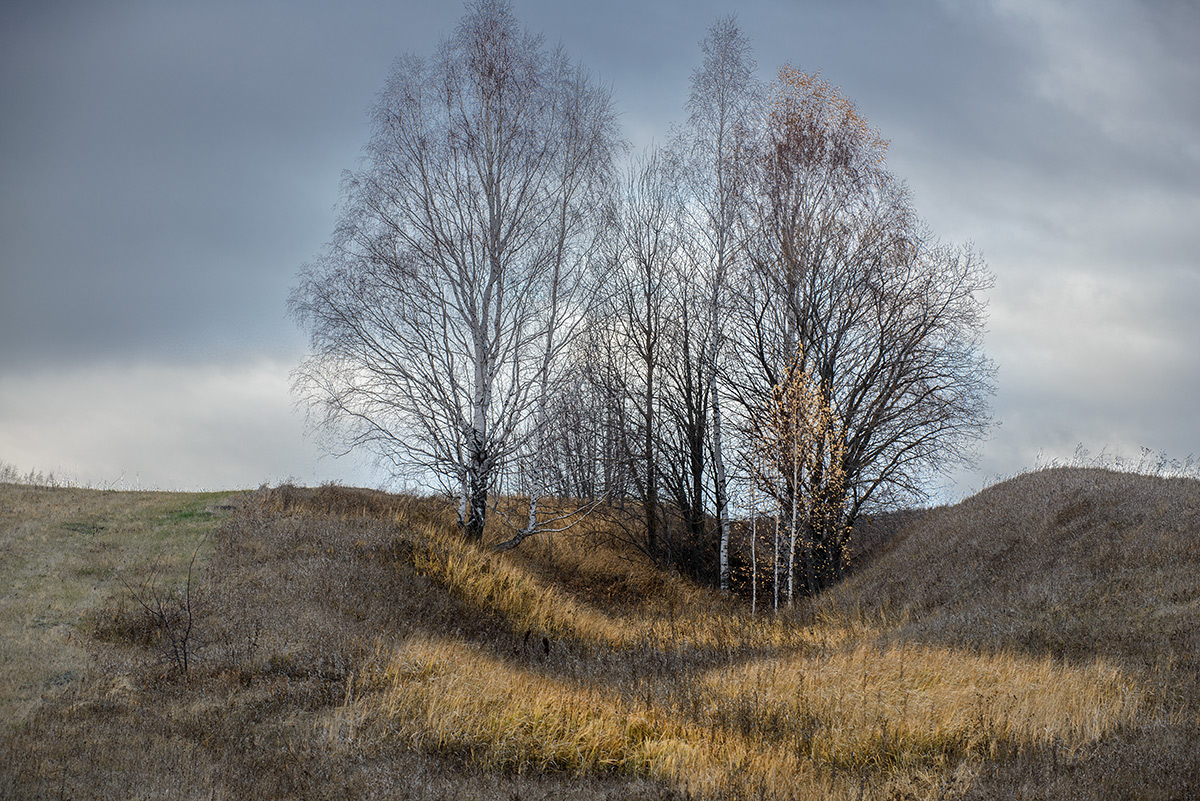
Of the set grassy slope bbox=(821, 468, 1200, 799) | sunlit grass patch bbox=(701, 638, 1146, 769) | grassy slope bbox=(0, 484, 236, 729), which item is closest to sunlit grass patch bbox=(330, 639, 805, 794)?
sunlit grass patch bbox=(701, 638, 1146, 769)

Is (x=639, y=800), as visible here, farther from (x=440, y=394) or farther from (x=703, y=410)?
(x=703, y=410)

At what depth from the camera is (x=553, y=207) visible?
54.7ft

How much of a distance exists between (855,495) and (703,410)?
4533mm

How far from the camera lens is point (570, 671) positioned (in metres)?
10.5

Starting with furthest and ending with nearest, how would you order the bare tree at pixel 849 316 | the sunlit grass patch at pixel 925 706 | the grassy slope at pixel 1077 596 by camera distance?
the bare tree at pixel 849 316, the sunlit grass patch at pixel 925 706, the grassy slope at pixel 1077 596

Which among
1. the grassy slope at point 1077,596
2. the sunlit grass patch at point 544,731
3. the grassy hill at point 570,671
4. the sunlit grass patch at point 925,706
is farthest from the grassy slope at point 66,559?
the grassy slope at point 1077,596

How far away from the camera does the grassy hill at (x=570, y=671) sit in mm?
6426

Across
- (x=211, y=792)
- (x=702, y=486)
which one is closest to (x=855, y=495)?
(x=702, y=486)

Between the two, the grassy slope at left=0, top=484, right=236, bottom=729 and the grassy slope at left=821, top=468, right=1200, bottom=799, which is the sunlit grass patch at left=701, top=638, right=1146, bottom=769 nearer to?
the grassy slope at left=821, top=468, right=1200, bottom=799

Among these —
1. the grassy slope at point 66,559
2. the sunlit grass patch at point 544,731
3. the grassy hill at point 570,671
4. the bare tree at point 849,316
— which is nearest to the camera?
the grassy hill at point 570,671

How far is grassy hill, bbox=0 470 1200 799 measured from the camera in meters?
6.43

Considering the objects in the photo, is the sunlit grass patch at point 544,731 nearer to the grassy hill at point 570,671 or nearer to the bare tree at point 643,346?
the grassy hill at point 570,671

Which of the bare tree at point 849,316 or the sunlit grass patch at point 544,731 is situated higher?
the bare tree at point 849,316

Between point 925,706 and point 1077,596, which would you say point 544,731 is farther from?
point 1077,596
